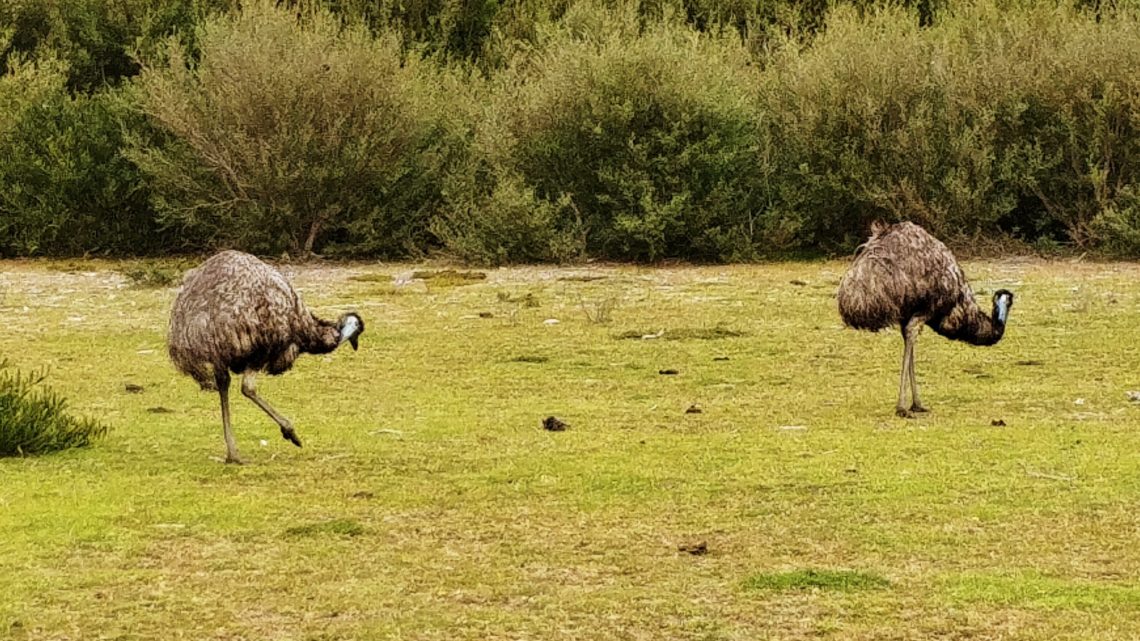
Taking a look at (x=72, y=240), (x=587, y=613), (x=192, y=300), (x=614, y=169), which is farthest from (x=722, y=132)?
(x=587, y=613)

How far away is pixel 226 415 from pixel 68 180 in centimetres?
2011

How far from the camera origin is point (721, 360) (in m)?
14.8

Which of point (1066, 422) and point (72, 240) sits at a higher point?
point (1066, 422)

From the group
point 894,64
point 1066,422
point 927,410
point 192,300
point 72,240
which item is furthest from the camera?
point 72,240

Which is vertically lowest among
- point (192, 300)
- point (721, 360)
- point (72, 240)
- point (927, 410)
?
point (72, 240)

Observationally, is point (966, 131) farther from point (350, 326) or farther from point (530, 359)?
point (350, 326)

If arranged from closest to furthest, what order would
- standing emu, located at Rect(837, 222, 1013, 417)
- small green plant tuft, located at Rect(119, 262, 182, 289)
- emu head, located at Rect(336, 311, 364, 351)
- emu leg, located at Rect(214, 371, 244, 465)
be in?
emu leg, located at Rect(214, 371, 244, 465)
emu head, located at Rect(336, 311, 364, 351)
standing emu, located at Rect(837, 222, 1013, 417)
small green plant tuft, located at Rect(119, 262, 182, 289)

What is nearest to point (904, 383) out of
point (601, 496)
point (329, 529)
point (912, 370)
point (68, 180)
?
point (912, 370)

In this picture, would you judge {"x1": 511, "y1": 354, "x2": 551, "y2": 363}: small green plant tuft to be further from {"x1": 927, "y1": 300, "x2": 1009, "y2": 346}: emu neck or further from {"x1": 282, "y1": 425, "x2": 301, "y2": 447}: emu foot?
{"x1": 282, "y1": 425, "x2": 301, "y2": 447}: emu foot

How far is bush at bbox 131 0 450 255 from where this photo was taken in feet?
87.7

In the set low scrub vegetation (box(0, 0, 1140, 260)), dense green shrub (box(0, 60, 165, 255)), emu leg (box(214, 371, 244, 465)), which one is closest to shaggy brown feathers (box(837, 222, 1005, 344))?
emu leg (box(214, 371, 244, 465))

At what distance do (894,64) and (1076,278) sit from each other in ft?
19.0

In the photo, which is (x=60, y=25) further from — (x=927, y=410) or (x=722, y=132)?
(x=927, y=410)

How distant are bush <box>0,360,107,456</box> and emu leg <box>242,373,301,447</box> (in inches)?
55.9
